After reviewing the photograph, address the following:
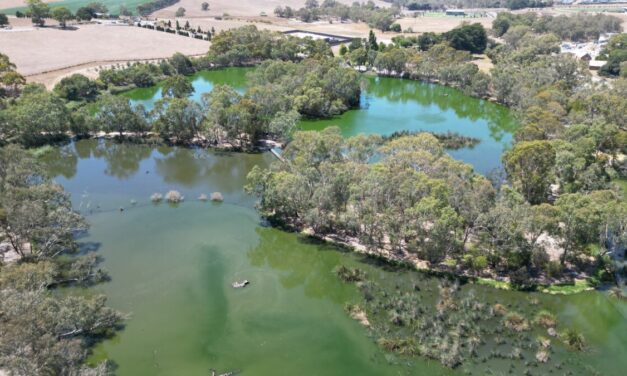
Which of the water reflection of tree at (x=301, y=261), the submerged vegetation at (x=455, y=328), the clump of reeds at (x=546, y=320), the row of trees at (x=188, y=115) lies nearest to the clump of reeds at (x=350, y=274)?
the water reflection of tree at (x=301, y=261)

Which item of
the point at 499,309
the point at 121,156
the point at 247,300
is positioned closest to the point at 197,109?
the point at 121,156

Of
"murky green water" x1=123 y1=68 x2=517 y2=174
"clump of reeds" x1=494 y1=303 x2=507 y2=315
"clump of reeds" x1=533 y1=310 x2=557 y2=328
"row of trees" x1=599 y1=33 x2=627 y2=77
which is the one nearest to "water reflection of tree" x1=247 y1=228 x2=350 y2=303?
"clump of reeds" x1=494 y1=303 x2=507 y2=315

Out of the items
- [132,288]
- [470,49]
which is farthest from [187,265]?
[470,49]

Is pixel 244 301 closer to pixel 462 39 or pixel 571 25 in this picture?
pixel 462 39

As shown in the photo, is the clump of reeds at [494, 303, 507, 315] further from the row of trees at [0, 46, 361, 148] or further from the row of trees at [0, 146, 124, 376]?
the row of trees at [0, 46, 361, 148]

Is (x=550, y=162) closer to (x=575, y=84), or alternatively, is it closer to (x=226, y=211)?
(x=226, y=211)

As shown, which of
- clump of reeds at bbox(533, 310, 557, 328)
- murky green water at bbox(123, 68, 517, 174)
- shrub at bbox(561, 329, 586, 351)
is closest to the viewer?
shrub at bbox(561, 329, 586, 351)
